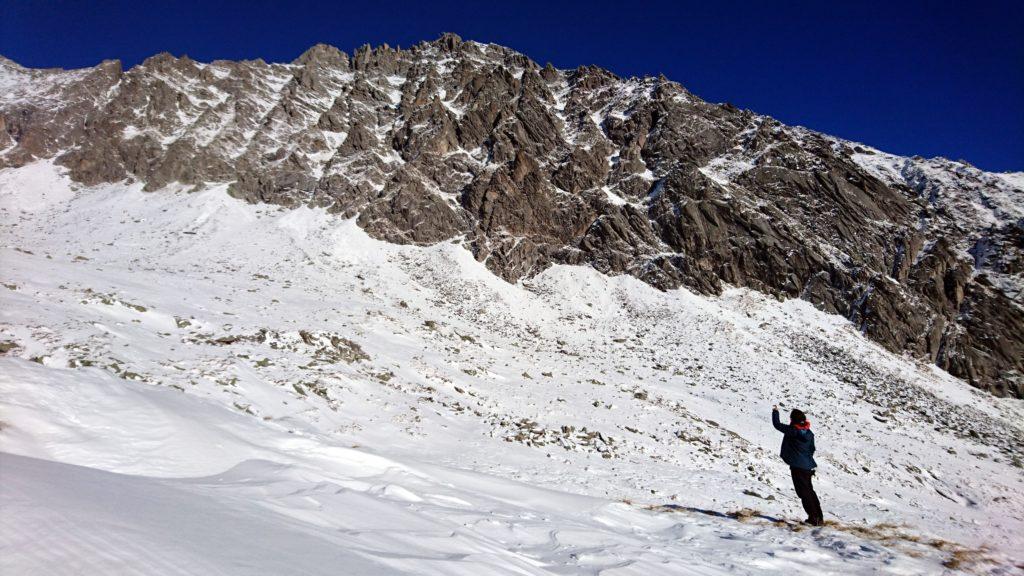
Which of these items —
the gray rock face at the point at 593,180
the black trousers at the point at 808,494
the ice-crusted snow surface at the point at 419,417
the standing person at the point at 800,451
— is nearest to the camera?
the ice-crusted snow surface at the point at 419,417

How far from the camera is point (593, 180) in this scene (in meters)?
55.7

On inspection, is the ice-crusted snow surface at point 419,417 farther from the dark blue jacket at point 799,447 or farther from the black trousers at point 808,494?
the dark blue jacket at point 799,447

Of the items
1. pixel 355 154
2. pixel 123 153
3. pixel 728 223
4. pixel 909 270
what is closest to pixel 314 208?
pixel 355 154

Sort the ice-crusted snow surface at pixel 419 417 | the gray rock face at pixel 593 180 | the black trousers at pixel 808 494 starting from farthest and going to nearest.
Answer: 1. the gray rock face at pixel 593 180
2. the black trousers at pixel 808 494
3. the ice-crusted snow surface at pixel 419 417

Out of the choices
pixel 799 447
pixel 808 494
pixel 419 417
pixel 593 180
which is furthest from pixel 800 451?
pixel 593 180

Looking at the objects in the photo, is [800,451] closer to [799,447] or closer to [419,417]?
[799,447]

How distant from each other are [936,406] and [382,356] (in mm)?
37207

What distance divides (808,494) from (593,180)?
168 ft

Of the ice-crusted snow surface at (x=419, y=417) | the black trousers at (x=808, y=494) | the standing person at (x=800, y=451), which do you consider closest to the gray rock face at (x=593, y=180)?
the ice-crusted snow surface at (x=419, y=417)

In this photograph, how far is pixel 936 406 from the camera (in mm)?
31578

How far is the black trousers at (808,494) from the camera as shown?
7113 mm

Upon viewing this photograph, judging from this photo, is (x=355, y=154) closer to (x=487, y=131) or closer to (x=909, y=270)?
(x=487, y=131)

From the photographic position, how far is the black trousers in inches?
280

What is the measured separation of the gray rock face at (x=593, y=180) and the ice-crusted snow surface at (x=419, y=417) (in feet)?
13.6
